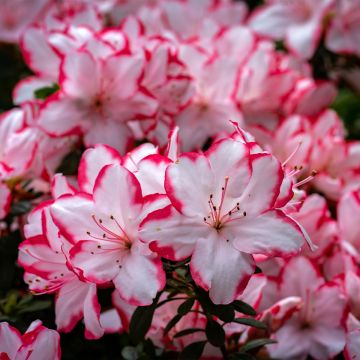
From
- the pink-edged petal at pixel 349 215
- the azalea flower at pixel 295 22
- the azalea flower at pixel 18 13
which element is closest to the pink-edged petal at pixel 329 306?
the pink-edged petal at pixel 349 215

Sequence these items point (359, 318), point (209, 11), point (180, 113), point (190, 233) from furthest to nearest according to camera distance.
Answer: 1. point (209, 11)
2. point (180, 113)
3. point (359, 318)
4. point (190, 233)

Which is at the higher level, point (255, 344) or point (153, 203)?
point (153, 203)

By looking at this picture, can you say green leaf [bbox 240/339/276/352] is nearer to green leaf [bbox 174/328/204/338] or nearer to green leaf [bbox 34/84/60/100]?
green leaf [bbox 174/328/204/338]

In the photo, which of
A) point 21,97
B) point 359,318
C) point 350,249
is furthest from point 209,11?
point 359,318

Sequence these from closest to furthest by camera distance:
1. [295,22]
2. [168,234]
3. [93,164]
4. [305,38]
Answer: [168,234] → [93,164] → [305,38] → [295,22]

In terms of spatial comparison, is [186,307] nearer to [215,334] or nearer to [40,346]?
[215,334]

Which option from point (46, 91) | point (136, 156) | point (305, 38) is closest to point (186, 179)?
point (136, 156)

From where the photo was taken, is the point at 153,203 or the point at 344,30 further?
the point at 344,30

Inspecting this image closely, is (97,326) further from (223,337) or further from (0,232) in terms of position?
(0,232)


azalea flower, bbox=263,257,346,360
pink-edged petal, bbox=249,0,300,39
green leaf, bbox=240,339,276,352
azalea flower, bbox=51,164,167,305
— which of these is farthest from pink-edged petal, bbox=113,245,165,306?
pink-edged petal, bbox=249,0,300,39
